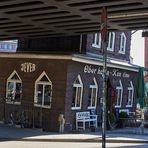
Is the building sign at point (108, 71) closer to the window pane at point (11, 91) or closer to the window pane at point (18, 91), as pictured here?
the window pane at point (18, 91)

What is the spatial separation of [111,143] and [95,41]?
36.7 feet

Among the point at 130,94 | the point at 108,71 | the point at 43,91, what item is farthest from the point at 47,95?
the point at 130,94

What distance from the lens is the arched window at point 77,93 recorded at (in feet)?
76.7

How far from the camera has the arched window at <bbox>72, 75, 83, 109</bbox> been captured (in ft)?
76.7

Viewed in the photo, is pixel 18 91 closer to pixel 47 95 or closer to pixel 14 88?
pixel 14 88

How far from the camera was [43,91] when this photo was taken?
2345 cm

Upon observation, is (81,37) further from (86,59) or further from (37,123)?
(37,123)

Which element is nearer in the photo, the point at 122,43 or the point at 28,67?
the point at 28,67

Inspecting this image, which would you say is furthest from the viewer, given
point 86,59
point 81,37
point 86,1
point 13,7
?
point 81,37

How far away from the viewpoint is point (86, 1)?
1944 centimetres

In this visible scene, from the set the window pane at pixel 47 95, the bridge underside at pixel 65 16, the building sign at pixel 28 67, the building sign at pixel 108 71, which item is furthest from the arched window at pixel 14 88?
the building sign at pixel 108 71

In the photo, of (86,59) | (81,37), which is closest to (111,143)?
(86,59)

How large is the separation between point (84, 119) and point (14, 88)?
15.0 feet

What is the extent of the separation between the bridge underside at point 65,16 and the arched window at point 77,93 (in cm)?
347
